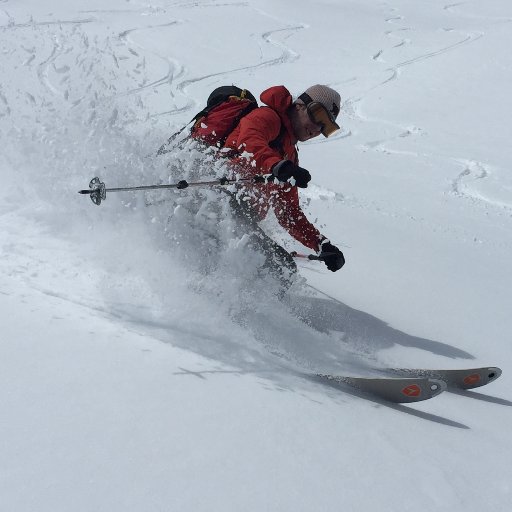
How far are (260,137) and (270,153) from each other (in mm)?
168

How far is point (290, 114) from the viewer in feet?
14.5

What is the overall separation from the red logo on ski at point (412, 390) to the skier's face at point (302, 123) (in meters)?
1.95

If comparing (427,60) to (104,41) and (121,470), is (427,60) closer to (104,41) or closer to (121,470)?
(104,41)

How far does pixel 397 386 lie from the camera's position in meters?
3.31

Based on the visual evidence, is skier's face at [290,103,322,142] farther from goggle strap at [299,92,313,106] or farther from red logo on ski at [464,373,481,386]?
red logo on ski at [464,373,481,386]

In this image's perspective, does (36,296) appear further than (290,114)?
No

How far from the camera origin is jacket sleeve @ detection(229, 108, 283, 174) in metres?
4.00

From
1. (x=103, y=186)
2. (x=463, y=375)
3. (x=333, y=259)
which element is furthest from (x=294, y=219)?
(x=463, y=375)

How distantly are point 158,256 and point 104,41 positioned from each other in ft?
51.6

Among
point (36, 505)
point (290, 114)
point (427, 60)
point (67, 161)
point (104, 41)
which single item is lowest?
point (36, 505)

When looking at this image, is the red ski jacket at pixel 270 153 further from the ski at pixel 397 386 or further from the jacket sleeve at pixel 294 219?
the ski at pixel 397 386

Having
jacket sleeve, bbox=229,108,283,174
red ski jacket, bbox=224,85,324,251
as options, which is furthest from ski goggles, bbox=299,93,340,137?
jacket sleeve, bbox=229,108,283,174

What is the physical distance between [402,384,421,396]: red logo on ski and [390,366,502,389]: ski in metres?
0.51

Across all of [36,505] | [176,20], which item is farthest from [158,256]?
[176,20]
